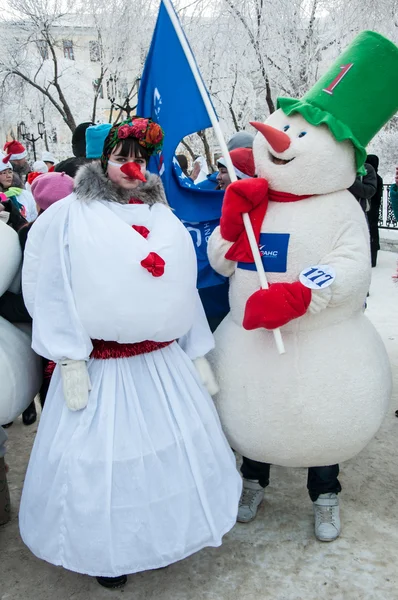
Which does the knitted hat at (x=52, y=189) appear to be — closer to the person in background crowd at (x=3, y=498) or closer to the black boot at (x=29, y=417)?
the person in background crowd at (x=3, y=498)

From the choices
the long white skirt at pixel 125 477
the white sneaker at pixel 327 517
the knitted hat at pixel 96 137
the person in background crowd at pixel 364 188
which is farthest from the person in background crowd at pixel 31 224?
the person in background crowd at pixel 364 188

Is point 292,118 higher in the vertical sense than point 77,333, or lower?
higher

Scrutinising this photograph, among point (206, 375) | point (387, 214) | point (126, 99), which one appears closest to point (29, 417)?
point (206, 375)

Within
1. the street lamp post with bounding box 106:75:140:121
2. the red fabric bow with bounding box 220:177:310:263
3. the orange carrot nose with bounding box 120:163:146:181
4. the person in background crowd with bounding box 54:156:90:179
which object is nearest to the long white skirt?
the red fabric bow with bounding box 220:177:310:263

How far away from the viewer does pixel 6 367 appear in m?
2.20

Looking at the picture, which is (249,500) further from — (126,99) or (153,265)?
(126,99)

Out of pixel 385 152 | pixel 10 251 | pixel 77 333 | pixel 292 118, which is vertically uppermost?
pixel 292 118

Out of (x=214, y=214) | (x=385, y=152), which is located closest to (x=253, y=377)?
(x=214, y=214)

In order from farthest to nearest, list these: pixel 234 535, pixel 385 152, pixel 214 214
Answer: pixel 385 152
pixel 214 214
pixel 234 535

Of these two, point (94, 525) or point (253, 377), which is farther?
point (253, 377)

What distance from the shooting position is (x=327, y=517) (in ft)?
7.73

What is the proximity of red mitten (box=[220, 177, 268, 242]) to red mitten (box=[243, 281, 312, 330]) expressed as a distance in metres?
0.31

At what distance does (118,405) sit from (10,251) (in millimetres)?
786

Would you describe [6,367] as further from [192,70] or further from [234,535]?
[192,70]
